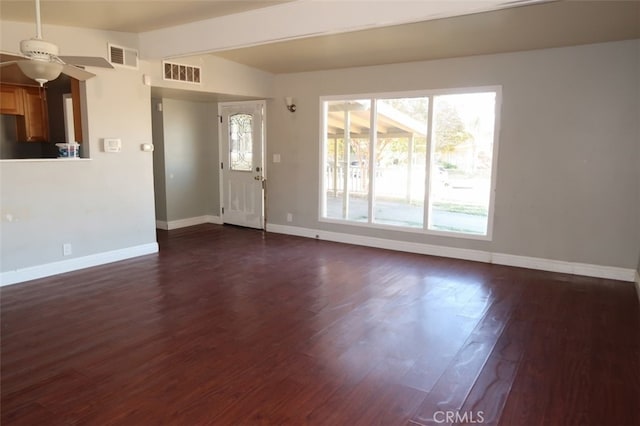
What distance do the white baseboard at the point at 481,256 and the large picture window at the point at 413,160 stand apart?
24cm

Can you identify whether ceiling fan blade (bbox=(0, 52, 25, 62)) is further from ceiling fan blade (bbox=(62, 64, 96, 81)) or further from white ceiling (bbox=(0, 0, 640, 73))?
ceiling fan blade (bbox=(62, 64, 96, 81))

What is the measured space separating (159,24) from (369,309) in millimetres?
3774

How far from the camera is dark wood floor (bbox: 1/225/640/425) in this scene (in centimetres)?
238

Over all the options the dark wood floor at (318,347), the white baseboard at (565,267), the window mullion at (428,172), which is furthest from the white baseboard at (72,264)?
the white baseboard at (565,267)

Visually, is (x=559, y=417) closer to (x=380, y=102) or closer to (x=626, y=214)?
(x=626, y=214)

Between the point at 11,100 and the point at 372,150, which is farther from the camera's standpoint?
the point at 372,150

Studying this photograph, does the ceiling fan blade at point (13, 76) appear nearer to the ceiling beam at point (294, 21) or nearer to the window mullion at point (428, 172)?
the ceiling beam at point (294, 21)

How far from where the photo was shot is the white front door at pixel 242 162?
728 centimetres

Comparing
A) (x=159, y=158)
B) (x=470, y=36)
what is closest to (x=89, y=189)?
(x=159, y=158)

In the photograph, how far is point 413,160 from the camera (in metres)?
6.00

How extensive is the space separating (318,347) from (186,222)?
5198 millimetres

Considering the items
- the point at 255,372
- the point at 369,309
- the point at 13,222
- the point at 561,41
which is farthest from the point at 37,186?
the point at 561,41

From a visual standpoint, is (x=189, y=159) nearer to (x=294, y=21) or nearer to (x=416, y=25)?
(x=294, y=21)

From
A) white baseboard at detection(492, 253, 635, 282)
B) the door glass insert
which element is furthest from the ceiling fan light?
white baseboard at detection(492, 253, 635, 282)
